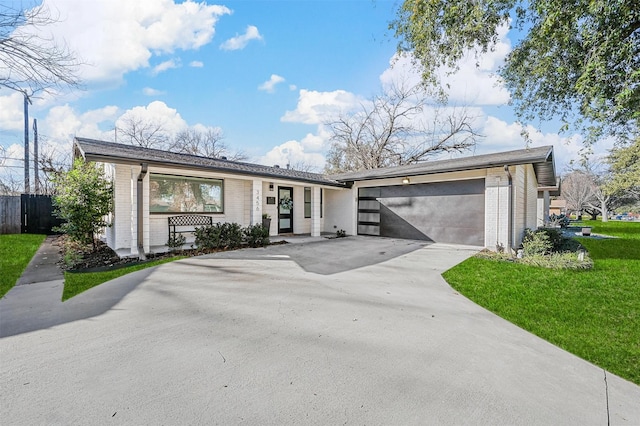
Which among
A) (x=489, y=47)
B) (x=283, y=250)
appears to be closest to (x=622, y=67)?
(x=489, y=47)

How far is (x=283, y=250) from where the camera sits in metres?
8.80

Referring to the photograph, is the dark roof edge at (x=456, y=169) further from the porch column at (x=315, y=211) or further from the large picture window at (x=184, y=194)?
the large picture window at (x=184, y=194)

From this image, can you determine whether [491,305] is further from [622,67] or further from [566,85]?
[566,85]

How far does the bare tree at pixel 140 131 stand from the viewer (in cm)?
2350

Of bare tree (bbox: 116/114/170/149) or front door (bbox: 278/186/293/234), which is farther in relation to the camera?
bare tree (bbox: 116/114/170/149)

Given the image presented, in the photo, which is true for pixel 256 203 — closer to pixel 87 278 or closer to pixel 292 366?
pixel 87 278

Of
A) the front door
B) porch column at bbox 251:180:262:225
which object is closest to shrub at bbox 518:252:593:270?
porch column at bbox 251:180:262:225

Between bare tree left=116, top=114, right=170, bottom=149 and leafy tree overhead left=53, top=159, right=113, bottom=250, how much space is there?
695 inches

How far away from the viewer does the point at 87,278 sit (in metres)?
5.46

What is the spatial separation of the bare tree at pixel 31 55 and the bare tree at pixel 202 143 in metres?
20.2

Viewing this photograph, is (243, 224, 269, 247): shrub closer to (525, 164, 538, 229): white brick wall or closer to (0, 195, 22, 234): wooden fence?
(525, 164, 538, 229): white brick wall

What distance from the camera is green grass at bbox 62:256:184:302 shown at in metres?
4.73

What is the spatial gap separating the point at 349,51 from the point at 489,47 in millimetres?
7050

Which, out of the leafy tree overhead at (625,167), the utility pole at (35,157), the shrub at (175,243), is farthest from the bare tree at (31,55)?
the leafy tree overhead at (625,167)
